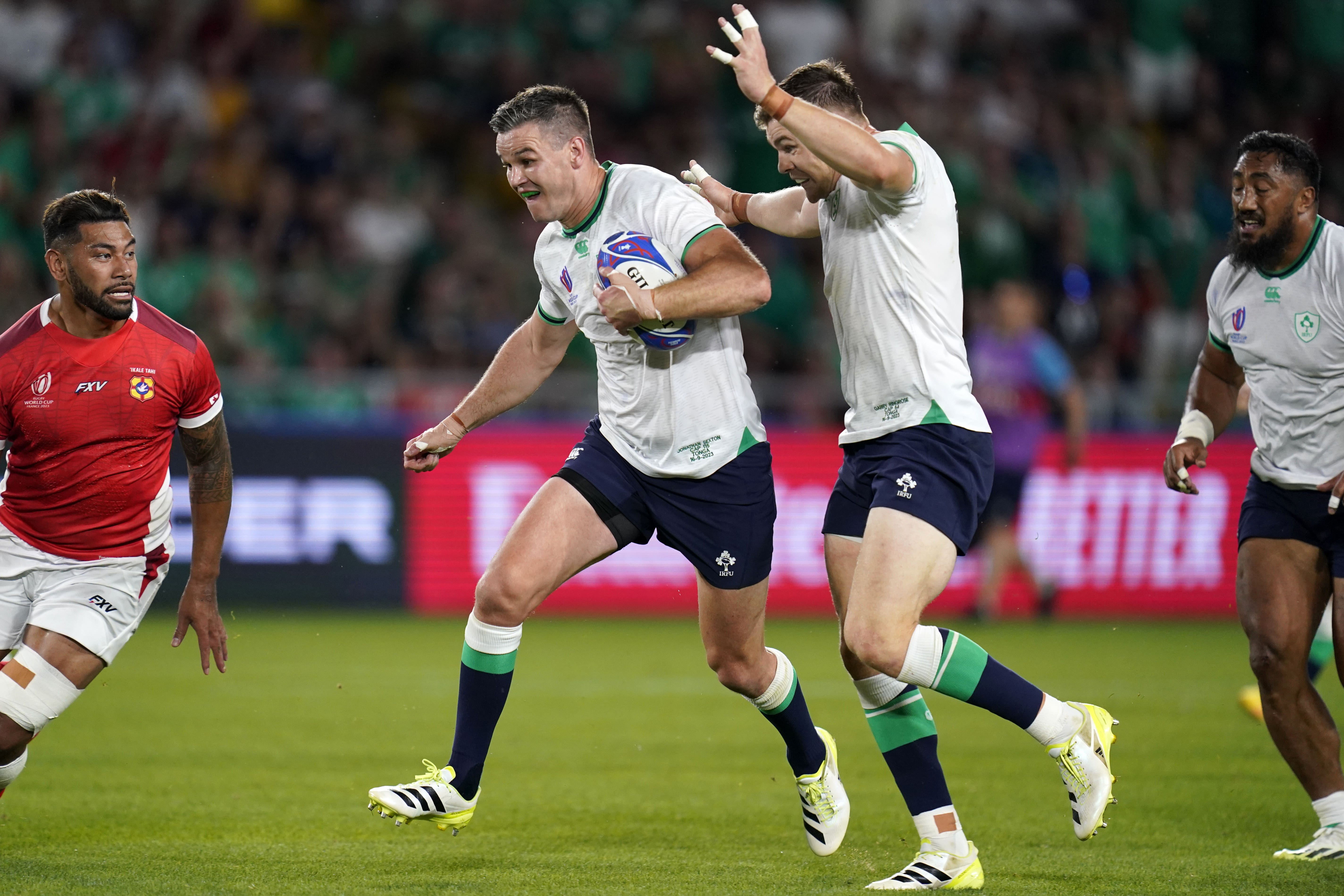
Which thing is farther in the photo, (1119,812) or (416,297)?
(416,297)

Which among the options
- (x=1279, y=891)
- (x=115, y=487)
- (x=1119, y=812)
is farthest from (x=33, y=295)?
(x=1279, y=891)

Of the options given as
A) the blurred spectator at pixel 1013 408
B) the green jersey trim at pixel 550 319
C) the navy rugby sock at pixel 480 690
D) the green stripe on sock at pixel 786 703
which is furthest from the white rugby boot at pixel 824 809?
the blurred spectator at pixel 1013 408

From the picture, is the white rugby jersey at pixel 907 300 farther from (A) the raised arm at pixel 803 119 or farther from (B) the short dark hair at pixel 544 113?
(B) the short dark hair at pixel 544 113

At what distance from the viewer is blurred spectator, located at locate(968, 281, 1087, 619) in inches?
505

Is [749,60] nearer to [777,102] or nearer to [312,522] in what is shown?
[777,102]

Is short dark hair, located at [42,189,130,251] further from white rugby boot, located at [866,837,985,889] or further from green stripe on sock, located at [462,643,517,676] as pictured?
white rugby boot, located at [866,837,985,889]

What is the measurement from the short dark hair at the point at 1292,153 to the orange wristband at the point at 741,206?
1.83 metres

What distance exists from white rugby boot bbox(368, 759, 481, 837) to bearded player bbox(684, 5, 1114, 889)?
1437mm

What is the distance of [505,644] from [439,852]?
896 mm

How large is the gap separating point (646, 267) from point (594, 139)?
1224cm

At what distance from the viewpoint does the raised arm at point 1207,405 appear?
6.14 m

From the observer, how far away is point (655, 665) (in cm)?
1105

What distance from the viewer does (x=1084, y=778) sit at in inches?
206

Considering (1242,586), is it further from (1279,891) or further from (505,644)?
(505,644)
